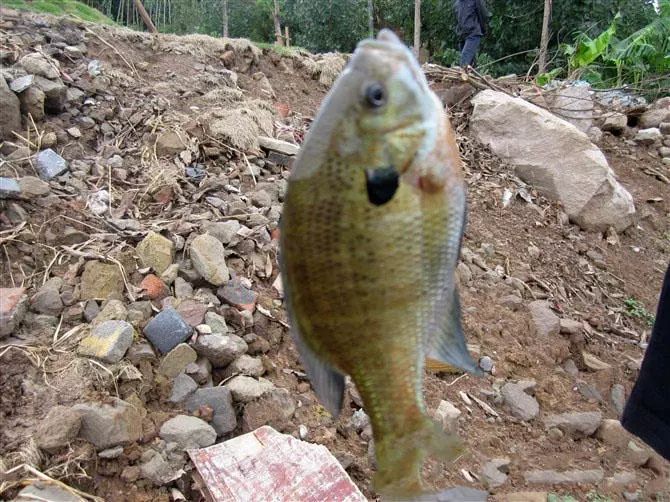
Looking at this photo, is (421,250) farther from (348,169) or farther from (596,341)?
(596,341)

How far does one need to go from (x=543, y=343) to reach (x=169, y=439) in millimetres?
2986

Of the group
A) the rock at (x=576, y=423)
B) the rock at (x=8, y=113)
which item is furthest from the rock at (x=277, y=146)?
the rock at (x=576, y=423)

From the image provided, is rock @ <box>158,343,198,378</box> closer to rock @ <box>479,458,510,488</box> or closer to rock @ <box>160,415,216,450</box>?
rock @ <box>160,415,216,450</box>

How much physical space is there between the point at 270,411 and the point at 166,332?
734 millimetres

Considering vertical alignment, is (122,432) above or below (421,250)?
below

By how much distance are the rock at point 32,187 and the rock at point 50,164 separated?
298 millimetres

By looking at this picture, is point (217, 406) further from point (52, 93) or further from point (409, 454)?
point (52, 93)

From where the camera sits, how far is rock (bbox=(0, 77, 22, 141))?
5004 mm

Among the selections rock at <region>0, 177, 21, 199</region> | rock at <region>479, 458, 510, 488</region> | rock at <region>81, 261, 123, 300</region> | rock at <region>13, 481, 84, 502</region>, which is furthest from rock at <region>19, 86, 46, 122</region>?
rock at <region>479, 458, 510, 488</region>

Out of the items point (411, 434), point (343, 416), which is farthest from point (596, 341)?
point (411, 434)

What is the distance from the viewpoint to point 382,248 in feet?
3.12

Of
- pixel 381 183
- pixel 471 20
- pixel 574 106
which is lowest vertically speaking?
pixel 574 106

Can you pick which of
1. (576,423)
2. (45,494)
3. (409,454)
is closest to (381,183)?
(409,454)

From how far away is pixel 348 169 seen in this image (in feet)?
2.97
